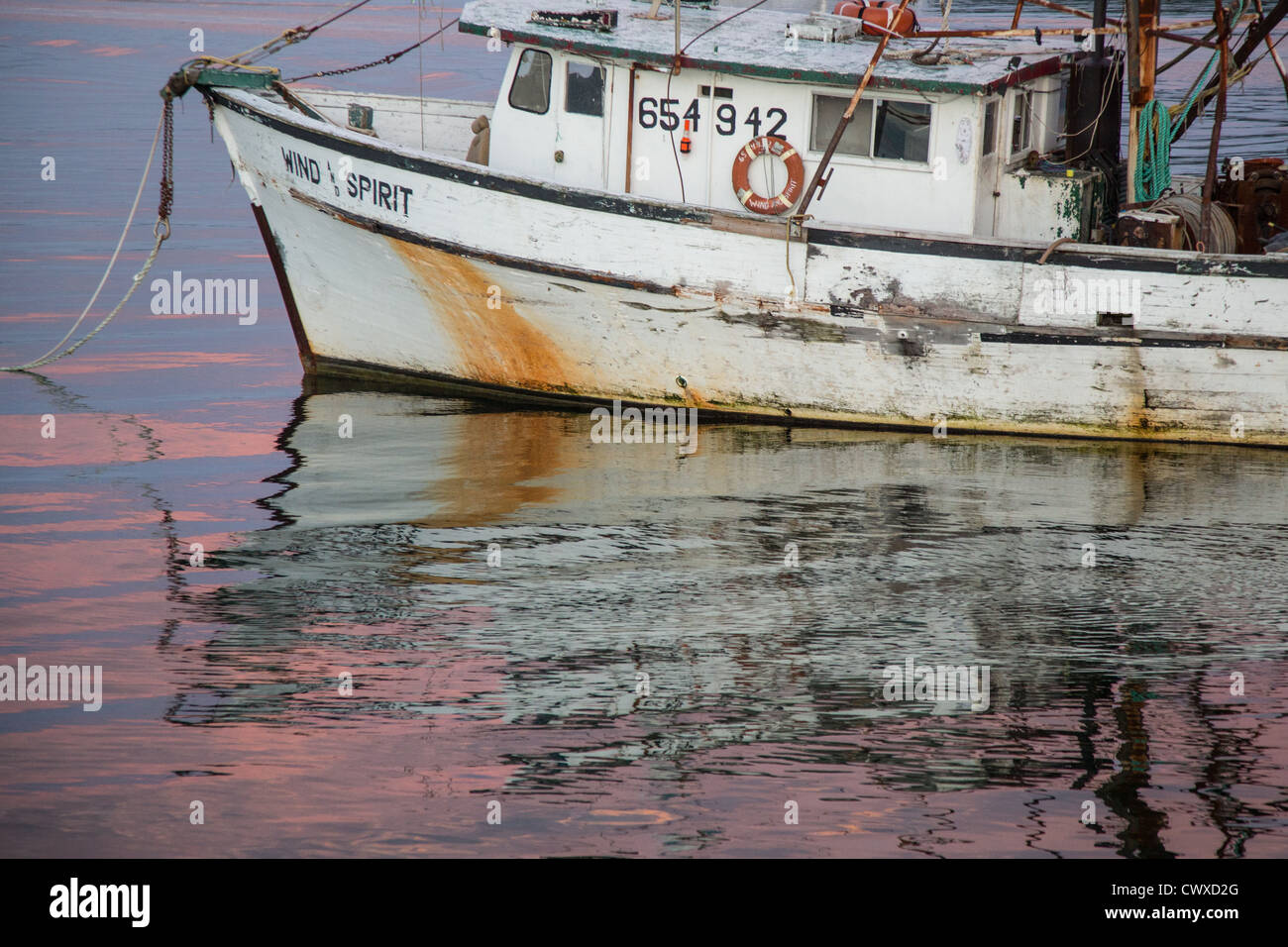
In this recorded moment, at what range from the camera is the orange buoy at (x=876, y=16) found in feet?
37.1

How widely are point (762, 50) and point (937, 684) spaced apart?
5944 millimetres

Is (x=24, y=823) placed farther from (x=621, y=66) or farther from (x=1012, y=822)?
(x=621, y=66)

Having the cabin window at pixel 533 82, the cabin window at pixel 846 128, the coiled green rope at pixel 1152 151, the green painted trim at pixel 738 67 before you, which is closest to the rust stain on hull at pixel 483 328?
the cabin window at pixel 533 82

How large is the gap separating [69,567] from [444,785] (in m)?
3.71

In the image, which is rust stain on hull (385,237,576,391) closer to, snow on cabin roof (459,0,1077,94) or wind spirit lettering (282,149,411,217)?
wind spirit lettering (282,149,411,217)

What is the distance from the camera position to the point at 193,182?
2162 cm

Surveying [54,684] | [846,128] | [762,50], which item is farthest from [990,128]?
[54,684]

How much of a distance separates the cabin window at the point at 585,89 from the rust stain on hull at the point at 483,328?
1576mm

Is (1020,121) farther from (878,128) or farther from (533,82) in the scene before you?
(533,82)

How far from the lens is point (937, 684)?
713 cm

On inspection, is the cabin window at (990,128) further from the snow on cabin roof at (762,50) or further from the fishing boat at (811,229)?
the snow on cabin roof at (762,50)

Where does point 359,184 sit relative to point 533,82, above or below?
below

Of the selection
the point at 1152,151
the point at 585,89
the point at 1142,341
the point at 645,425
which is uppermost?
the point at 585,89

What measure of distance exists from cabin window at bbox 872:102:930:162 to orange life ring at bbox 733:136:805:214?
644mm
